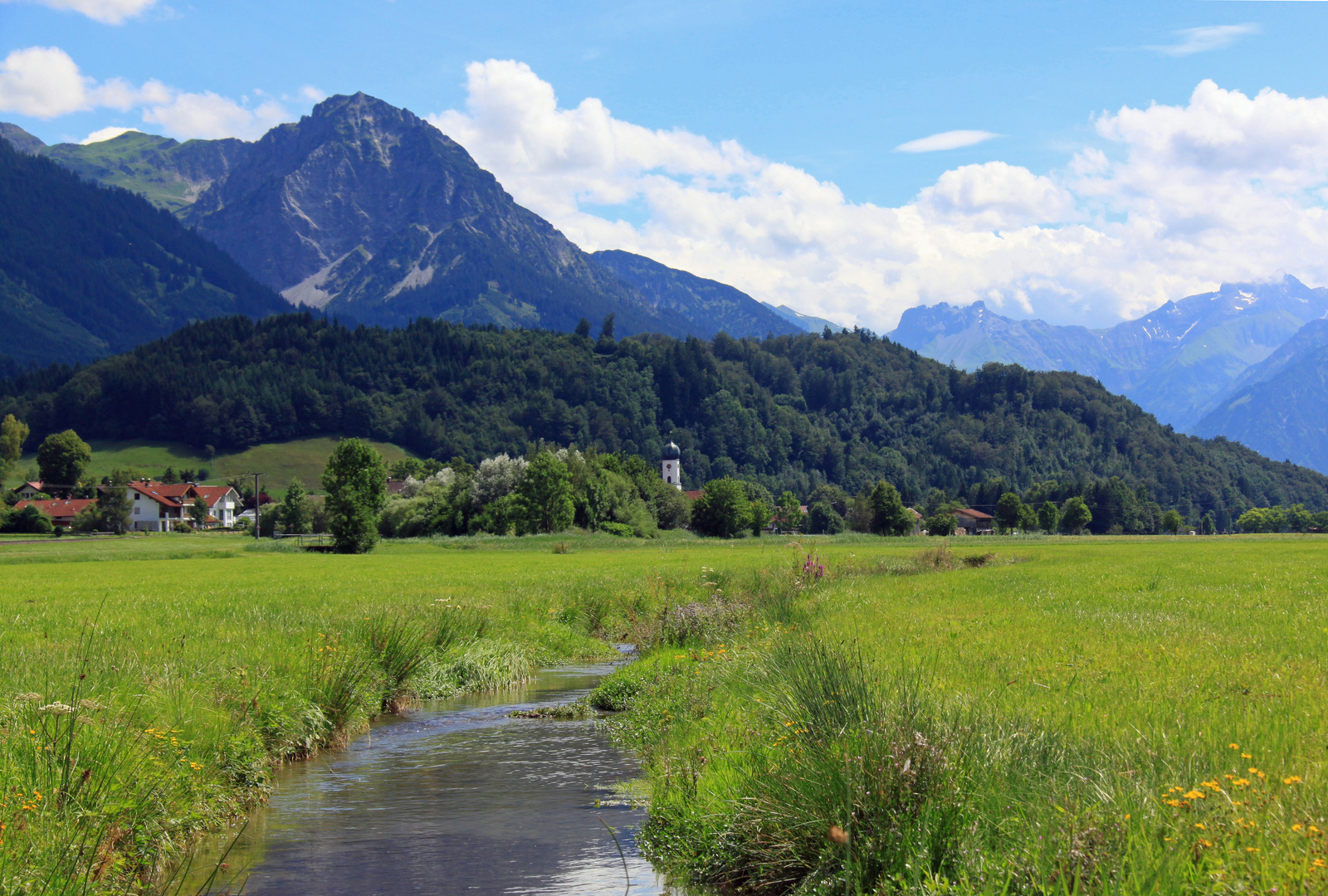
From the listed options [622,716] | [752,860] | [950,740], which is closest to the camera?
[950,740]

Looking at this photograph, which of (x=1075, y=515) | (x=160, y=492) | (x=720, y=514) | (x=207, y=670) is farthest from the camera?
(x=160, y=492)

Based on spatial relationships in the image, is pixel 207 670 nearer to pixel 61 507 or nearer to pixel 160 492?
pixel 61 507

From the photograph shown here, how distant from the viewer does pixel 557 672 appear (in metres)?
29.7

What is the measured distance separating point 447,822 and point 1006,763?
27.8 feet

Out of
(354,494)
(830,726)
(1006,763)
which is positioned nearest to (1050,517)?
(354,494)

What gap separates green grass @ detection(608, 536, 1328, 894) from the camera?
658 cm

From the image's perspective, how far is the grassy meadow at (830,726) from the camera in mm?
7121

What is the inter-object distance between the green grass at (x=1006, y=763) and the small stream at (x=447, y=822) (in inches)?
37.1

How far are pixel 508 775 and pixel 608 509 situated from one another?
114 metres

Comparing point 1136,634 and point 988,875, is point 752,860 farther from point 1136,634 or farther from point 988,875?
point 1136,634

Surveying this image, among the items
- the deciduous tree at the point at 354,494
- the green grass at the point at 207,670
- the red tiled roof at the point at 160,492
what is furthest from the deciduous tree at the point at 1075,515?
the red tiled roof at the point at 160,492

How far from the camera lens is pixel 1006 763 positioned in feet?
27.5

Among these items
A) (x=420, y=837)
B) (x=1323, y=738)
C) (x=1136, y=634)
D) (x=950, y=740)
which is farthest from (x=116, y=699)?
(x=1136, y=634)

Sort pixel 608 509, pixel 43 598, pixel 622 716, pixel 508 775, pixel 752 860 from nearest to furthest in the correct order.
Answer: pixel 752 860 < pixel 508 775 < pixel 622 716 < pixel 43 598 < pixel 608 509
